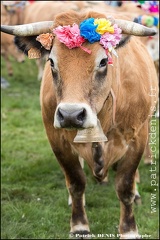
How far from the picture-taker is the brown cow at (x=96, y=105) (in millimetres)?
3906

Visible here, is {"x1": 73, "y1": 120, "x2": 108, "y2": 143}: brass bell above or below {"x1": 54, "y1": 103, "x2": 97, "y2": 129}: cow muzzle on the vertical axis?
below

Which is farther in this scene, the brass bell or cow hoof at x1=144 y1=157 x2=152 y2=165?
cow hoof at x1=144 y1=157 x2=152 y2=165

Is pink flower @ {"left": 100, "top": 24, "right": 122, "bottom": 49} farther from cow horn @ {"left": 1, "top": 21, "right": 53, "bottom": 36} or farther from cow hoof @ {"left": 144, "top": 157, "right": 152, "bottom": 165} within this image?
cow hoof @ {"left": 144, "top": 157, "right": 152, "bottom": 165}

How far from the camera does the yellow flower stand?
406 cm

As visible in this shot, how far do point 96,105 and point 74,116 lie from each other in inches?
15.9

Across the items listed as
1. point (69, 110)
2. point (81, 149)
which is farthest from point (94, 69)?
point (81, 149)

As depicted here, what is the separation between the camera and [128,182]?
17.3 feet

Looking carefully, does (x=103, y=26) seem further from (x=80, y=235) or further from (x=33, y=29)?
(x=80, y=235)

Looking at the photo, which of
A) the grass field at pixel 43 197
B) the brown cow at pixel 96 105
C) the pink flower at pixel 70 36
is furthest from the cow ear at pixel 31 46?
the grass field at pixel 43 197

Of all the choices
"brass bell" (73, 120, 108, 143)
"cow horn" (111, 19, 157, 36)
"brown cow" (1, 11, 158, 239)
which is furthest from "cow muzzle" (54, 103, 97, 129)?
"cow horn" (111, 19, 157, 36)

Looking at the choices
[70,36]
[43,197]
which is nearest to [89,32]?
[70,36]

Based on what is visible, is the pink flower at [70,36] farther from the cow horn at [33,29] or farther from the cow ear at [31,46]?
the cow ear at [31,46]

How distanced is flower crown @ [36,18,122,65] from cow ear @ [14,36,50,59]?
245 millimetres

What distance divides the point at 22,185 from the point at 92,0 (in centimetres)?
731
